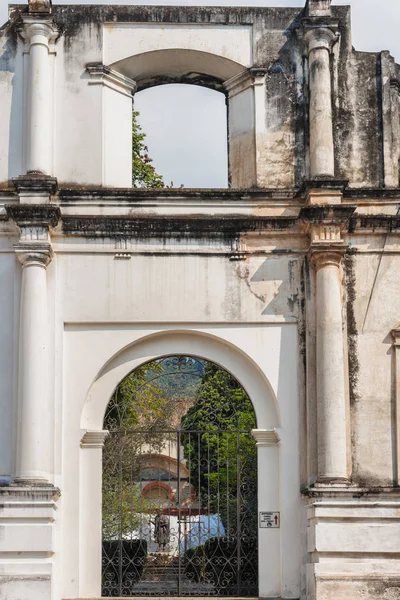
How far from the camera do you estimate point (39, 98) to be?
15.6 meters

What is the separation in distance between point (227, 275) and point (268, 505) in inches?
120

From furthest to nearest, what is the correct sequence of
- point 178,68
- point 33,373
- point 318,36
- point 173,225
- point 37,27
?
point 178,68, point 318,36, point 37,27, point 173,225, point 33,373

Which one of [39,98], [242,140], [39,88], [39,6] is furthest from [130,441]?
[39,6]

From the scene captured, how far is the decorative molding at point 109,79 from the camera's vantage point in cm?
1609

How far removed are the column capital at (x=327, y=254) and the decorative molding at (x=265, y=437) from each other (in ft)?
7.28

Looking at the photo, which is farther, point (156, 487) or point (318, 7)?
point (156, 487)

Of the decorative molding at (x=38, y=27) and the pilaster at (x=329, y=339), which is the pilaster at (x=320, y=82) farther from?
the decorative molding at (x=38, y=27)

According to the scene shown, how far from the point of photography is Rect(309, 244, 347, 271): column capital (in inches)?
599

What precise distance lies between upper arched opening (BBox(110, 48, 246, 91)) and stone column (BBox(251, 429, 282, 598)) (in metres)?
5.13

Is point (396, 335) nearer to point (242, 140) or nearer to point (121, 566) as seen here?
point (242, 140)

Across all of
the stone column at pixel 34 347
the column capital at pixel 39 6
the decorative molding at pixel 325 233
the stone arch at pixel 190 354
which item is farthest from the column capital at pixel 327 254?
the column capital at pixel 39 6

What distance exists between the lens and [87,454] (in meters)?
15.2

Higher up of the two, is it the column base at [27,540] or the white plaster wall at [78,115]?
the white plaster wall at [78,115]

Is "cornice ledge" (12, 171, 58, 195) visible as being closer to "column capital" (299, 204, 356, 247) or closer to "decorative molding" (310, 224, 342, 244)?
"column capital" (299, 204, 356, 247)
